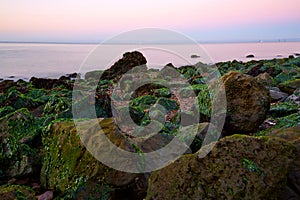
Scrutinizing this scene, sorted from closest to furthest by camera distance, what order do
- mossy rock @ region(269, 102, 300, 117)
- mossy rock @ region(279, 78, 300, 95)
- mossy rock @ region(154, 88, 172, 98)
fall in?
mossy rock @ region(269, 102, 300, 117), mossy rock @ region(279, 78, 300, 95), mossy rock @ region(154, 88, 172, 98)

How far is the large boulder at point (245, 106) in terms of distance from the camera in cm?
653

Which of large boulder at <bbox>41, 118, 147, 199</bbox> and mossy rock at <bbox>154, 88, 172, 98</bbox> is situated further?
mossy rock at <bbox>154, 88, 172, 98</bbox>

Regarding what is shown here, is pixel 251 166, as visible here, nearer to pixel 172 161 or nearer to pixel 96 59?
pixel 172 161

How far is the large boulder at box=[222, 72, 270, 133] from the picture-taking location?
6531mm

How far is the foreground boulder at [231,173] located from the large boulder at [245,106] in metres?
2.45

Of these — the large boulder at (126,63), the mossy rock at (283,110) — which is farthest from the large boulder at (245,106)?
the large boulder at (126,63)

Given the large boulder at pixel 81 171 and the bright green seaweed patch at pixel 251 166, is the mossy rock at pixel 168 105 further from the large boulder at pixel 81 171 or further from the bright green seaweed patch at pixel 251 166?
the bright green seaweed patch at pixel 251 166

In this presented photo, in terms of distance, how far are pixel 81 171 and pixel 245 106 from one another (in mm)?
3650

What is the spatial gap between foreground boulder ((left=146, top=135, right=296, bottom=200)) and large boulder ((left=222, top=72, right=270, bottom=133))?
2.45 meters

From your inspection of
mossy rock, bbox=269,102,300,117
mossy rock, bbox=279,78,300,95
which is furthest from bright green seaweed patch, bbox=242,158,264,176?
mossy rock, bbox=279,78,300,95

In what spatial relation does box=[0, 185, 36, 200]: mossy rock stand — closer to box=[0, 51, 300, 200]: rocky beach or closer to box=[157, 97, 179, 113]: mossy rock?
box=[0, 51, 300, 200]: rocky beach

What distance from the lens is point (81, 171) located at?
484 centimetres

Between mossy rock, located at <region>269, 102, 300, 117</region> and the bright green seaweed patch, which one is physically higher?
the bright green seaweed patch

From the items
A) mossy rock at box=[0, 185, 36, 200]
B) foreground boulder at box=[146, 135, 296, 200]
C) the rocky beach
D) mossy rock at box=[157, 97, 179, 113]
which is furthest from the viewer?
mossy rock at box=[157, 97, 179, 113]
